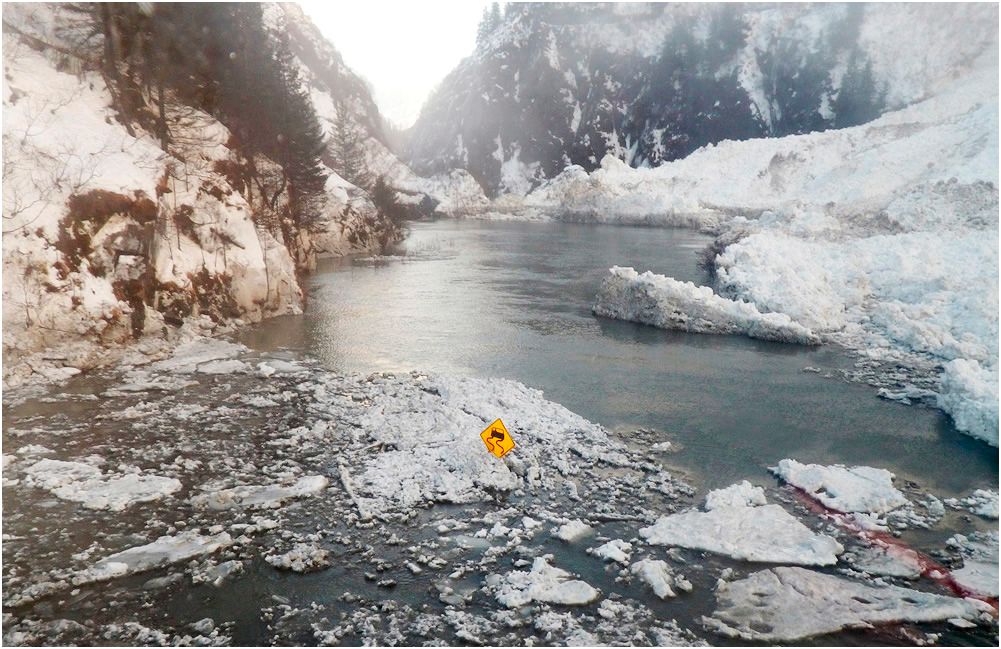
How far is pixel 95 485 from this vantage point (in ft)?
34.6

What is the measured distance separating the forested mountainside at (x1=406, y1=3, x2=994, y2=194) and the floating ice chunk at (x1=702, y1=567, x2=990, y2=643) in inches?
4829

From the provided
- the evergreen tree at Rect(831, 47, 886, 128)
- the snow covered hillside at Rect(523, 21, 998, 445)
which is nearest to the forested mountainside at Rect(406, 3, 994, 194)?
the evergreen tree at Rect(831, 47, 886, 128)

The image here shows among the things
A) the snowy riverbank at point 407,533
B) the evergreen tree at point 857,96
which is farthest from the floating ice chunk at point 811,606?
the evergreen tree at point 857,96

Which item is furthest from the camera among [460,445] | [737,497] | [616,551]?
[460,445]

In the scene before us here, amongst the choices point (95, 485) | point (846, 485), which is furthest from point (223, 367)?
point (846, 485)

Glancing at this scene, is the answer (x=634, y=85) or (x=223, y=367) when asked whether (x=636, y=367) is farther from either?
(x=634, y=85)

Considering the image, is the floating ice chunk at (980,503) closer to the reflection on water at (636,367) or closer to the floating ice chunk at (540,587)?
the reflection on water at (636,367)

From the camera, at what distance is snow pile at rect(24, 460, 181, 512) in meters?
10.2

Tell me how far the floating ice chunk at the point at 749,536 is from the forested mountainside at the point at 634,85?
4761 inches

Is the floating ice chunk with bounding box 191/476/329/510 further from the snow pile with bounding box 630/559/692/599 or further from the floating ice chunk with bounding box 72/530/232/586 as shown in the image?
the snow pile with bounding box 630/559/692/599

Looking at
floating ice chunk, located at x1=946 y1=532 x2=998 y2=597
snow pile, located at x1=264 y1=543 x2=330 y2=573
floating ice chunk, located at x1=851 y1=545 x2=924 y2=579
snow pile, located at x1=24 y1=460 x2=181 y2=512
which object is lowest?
floating ice chunk, located at x1=946 y1=532 x2=998 y2=597

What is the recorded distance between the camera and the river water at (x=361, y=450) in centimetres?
789

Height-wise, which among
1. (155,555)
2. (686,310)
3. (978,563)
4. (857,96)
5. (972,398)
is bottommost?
(978,563)

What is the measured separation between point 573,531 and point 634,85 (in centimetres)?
13960
